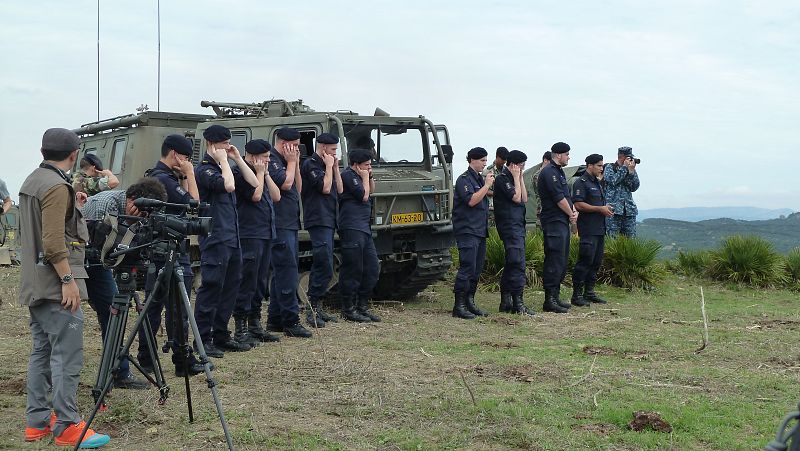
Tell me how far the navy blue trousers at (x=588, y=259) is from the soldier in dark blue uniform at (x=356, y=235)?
3.03 meters

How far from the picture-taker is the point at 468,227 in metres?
10.5

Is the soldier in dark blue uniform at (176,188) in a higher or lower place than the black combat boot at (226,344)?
higher

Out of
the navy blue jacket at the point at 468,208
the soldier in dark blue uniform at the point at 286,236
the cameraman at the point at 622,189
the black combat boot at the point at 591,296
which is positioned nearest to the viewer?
the soldier in dark blue uniform at the point at 286,236

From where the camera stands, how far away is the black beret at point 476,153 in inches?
412

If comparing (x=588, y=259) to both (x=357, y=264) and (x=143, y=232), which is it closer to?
(x=357, y=264)

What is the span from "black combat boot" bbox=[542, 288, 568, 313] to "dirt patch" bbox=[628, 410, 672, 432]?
5397 millimetres

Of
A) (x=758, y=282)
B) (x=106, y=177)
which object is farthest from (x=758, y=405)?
(x=758, y=282)

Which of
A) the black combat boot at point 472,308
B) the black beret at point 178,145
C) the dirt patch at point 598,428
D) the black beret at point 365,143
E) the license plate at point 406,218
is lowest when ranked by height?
the dirt patch at point 598,428

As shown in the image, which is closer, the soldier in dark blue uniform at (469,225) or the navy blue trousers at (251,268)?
the navy blue trousers at (251,268)

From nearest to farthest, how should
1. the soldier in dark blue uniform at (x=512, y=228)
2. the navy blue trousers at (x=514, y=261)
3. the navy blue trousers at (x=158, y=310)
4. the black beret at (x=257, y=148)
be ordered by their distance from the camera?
1. the navy blue trousers at (x=158, y=310)
2. the black beret at (x=257, y=148)
3. the soldier in dark blue uniform at (x=512, y=228)
4. the navy blue trousers at (x=514, y=261)

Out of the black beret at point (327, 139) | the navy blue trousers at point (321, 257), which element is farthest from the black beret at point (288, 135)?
the navy blue trousers at point (321, 257)

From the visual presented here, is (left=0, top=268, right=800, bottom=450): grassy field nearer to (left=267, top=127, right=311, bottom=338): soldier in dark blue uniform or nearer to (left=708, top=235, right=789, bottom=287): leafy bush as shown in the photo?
(left=267, top=127, right=311, bottom=338): soldier in dark blue uniform

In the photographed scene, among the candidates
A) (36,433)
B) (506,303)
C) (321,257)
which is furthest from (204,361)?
(506,303)

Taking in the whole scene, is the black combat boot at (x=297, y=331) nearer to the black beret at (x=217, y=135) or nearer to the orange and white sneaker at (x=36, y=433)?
the black beret at (x=217, y=135)
